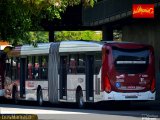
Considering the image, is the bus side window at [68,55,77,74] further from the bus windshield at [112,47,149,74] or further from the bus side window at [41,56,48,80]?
the bus windshield at [112,47,149,74]

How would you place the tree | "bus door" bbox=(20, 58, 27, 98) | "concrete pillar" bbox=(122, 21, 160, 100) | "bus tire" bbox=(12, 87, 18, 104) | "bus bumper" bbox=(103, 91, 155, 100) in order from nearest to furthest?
the tree → "bus bumper" bbox=(103, 91, 155, 100) → "bus door" bbox=(20, 58, 27, 98) → "bus tire" bbox=(12, 87, 18, 104) → "concrete pillar" bbox=(122, 21, 160, 100)

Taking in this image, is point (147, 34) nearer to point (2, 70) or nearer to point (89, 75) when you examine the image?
point (2, 70)

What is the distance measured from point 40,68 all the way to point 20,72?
7.70 ft

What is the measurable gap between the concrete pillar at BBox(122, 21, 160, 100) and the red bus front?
8.98 metres

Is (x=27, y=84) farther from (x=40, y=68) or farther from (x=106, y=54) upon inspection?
(x=106, y=54)

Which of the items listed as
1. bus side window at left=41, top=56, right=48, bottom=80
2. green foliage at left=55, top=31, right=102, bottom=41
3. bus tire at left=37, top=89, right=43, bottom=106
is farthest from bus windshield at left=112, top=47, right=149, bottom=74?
green foliage at left=55, top=31, right=102, bottom=41

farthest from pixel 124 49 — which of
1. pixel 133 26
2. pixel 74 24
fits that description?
pixel 74 24

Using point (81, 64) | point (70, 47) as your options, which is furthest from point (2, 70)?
point (81, 64)

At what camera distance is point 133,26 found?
4962 centimetres

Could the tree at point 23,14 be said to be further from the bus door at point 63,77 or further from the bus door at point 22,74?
the bus door at point 22,74

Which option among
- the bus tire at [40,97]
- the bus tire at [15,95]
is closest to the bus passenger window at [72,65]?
the bus tire at [40,97]

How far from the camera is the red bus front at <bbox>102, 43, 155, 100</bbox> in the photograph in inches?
1169

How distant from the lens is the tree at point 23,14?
14703 mm

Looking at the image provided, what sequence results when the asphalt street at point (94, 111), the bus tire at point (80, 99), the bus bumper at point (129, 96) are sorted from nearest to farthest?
the asphalt street at point (94, 111), the bus bumper at point (129, 96), the bus tire at point (80, 99)
